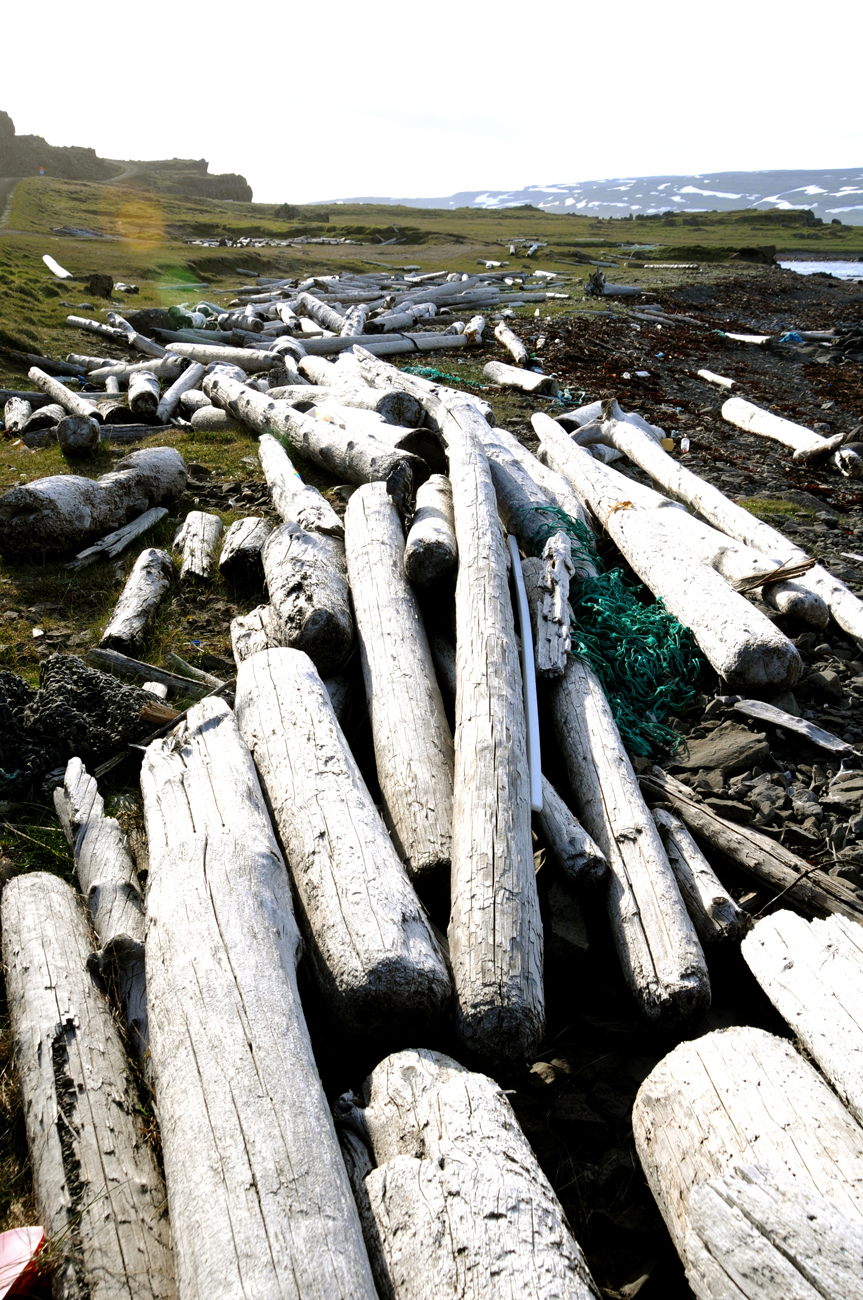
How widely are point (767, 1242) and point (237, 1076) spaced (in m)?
1.48

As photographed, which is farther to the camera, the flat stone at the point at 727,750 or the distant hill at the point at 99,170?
the distant hill at the point at 99,170

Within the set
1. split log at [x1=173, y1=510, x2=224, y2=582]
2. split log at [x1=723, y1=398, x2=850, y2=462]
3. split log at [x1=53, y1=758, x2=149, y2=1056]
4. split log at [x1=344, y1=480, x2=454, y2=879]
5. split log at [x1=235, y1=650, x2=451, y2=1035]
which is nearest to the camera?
split log at [x1=235, y1=650, x2=451, y2=1035]

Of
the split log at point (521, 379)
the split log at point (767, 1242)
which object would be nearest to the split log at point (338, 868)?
the split log at point (767, 1242)

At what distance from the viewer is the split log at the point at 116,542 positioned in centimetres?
655

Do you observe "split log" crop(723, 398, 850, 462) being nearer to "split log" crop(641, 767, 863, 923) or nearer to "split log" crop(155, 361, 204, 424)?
"split log" crop(641, 767, 863, 923)

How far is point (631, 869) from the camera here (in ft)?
11.1

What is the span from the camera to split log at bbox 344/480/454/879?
11.2ft

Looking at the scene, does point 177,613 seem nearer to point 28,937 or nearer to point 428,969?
point 28,937

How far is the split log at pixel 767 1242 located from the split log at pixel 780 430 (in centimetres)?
1008

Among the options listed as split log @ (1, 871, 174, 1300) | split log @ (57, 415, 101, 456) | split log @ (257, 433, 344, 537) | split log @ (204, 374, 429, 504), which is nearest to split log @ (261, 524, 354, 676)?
split log @ (257, 433, 344, 537)

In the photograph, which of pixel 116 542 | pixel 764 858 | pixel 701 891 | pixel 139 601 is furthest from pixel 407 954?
pixel 116 542

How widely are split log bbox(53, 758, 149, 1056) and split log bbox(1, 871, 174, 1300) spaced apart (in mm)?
70

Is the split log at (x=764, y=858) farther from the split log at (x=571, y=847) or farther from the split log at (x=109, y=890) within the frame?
the split log at (x=109, y=890)

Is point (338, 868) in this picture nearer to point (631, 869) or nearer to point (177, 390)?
point (631, 869)
